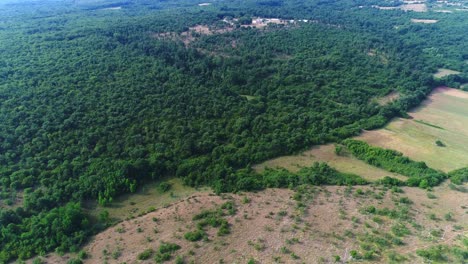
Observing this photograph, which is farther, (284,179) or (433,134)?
(433,134)

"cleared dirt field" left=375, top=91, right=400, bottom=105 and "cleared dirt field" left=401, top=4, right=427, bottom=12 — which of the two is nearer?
"cleared dirt field" left=375, top=91, right=400, bottom=105

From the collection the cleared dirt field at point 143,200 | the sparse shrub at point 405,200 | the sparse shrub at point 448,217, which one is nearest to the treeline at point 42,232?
the cleared dirt field at point 143,200

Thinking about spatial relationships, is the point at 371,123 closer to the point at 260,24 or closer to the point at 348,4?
the point at 260,24

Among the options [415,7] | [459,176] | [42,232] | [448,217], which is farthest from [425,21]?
[42,232]

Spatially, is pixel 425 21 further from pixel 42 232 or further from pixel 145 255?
pixel 42 232

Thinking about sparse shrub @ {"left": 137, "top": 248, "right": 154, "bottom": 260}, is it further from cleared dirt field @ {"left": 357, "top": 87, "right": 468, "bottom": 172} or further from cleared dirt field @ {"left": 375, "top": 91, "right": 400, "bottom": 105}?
cleared dirt field @ {"left": 375, "top": 91, "right": 400, "bottom": 105}

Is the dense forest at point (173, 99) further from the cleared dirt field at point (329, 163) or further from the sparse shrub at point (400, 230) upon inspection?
the sparse shrub at point (400, 230)

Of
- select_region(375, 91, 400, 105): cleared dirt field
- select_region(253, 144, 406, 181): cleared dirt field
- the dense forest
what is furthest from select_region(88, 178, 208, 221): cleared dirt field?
select_region(375, 91, 400, 105): cleared dirt field
